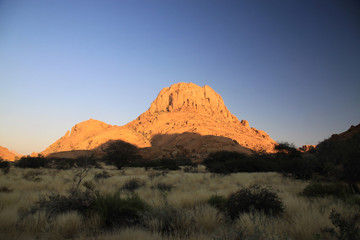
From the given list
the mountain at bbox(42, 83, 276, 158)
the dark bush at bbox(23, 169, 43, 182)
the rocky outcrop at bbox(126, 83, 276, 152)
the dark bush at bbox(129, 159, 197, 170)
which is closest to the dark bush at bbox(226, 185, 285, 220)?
the dark bush at bbox(23, 169, 43, 182)

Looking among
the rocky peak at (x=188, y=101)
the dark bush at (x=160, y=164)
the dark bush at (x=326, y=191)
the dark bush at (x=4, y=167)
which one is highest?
the rocky peak at (x=188, y=101)

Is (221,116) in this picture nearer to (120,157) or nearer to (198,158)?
(198,158)

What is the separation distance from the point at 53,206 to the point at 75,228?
1.52m

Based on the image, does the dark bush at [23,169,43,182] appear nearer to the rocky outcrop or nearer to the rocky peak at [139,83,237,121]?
the rocky outcrop

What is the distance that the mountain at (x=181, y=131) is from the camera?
233 ft

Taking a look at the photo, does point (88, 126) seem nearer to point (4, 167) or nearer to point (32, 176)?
point (4, 167)

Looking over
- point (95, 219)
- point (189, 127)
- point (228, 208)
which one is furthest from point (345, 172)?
point (189, 127)

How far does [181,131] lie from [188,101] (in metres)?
37.1

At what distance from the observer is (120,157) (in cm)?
3086

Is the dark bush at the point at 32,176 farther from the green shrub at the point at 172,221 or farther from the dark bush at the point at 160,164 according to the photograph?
the dark bush at the point at 160,164

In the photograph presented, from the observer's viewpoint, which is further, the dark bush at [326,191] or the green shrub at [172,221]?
the dark bush at [326,191]

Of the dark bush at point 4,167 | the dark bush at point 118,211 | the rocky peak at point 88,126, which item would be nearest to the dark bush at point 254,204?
the dark bush at point 118,211

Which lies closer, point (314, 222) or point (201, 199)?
point (314, 222)

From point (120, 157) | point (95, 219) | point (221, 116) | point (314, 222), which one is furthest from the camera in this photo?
point (221, 116)
